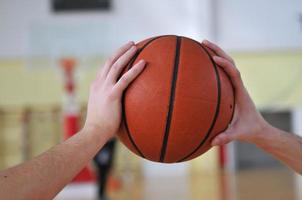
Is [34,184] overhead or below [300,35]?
overhead

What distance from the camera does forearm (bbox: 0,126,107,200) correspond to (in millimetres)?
800

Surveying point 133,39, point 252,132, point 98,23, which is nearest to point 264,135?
point 252,132

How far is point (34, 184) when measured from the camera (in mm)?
823

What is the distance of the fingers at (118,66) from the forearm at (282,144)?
40 centimetres

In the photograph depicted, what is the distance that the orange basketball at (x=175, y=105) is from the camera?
1162mm

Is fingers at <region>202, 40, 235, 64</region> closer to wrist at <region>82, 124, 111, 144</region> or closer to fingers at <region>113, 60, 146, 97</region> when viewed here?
fingers at <region>113, 60, 146, 97</region>

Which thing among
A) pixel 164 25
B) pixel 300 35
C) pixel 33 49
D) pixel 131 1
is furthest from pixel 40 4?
pixel 300 35

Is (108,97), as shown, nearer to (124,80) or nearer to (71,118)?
(124,80)

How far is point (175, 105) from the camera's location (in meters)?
1.16

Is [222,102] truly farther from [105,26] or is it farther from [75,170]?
[105,26]

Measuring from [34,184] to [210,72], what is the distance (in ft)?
1.94

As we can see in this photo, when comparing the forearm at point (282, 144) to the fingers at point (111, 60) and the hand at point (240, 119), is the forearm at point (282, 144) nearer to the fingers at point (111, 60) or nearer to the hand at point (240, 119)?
the hand at point (240, 119)

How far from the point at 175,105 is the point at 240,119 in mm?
175

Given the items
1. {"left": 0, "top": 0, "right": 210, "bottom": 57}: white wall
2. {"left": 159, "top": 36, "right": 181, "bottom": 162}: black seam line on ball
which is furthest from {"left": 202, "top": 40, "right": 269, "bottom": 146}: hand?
{"left": 0, "top": 0, "right": 210, "bottom": 57}: white wall
